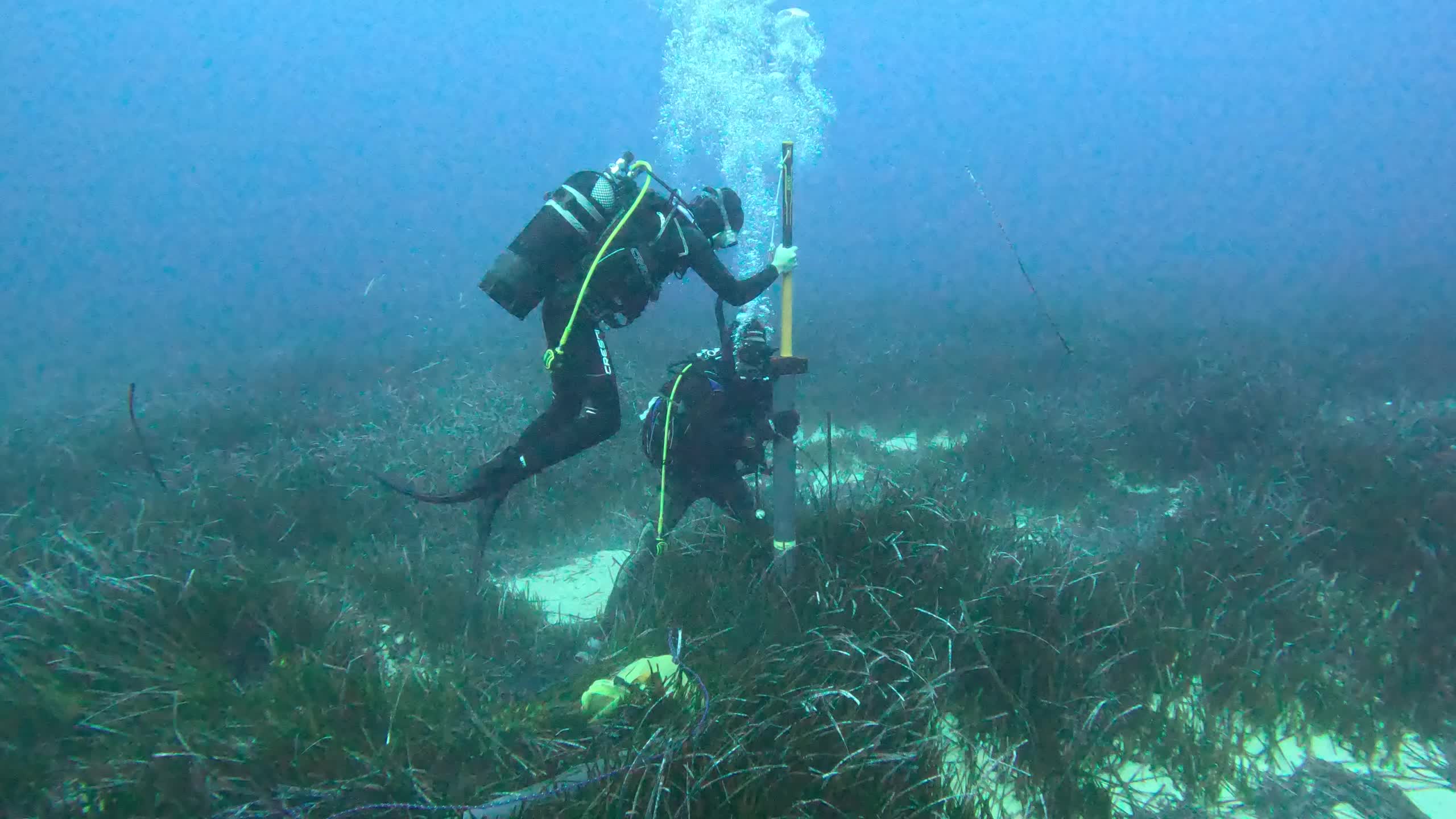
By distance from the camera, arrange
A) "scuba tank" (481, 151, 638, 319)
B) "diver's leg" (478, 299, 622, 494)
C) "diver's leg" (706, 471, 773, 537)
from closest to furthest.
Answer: "scuba tank" (481, 151, 638, 319) → "diver's leg" (706, 471, 773, 537) → "diver's leg" (478, 299, 622, 494)

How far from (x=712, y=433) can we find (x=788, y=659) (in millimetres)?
1458

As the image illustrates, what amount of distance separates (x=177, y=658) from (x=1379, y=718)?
16.9ft

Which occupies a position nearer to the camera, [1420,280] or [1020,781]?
[1020,781]

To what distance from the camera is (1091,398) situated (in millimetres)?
7719

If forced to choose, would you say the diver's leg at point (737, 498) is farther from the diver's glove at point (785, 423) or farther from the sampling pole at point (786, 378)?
the diver's glove at point (785, 423)

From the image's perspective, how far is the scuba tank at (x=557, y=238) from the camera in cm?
351

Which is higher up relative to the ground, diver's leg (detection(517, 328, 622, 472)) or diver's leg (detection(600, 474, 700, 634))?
diver's leg (detection(517, 328, 622, 472))

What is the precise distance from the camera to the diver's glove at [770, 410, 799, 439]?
132 inches

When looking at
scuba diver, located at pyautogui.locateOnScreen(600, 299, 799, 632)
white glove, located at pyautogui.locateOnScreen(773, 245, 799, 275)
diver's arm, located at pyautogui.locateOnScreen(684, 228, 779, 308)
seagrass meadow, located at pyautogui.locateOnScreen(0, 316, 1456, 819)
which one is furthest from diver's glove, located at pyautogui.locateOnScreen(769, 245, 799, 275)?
seagrass meadow, located at pyautogui.locateOnScreen(0, 316, 1456, 819)

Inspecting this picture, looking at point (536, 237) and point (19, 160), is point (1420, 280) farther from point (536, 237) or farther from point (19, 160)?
point (19, 160)

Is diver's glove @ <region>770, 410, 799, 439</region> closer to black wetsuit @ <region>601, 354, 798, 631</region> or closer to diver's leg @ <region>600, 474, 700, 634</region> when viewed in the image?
black wetsuit @ <region>601, 354, 798, 631</region>

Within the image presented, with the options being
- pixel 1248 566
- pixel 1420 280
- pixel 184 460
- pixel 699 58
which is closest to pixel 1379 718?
pixel 1248 566

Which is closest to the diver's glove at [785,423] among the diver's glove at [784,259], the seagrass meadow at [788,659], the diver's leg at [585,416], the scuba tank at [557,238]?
the seagrass meadow at [788,659]

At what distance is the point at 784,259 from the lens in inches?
129
